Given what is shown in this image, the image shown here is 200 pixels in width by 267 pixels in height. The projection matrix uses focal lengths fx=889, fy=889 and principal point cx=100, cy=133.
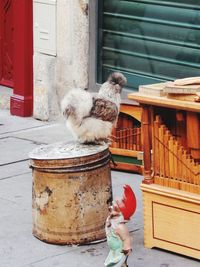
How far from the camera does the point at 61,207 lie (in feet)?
21.3

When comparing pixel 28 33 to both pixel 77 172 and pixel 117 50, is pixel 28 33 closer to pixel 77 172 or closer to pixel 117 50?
pixel 117 50

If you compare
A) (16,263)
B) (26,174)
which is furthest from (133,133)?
(16,263)

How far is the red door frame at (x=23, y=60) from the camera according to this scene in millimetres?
11156

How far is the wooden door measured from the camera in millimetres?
12164

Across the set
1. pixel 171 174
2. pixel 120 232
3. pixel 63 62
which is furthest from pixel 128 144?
pixel 120 232

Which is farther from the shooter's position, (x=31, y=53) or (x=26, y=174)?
(x=31, y=53)

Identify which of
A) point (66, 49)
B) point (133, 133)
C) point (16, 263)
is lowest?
point (16, 263)

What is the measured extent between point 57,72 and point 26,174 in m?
2.41

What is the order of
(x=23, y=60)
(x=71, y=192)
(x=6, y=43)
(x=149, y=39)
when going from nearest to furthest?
(x=71, y=192) → (x=149, y=39) → (x=23, y=60) → (x=6, y=43)

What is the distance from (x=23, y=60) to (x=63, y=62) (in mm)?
818

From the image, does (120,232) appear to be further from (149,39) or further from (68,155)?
(149,39)

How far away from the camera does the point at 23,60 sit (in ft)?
37.0

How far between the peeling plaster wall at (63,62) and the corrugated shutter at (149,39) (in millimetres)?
221

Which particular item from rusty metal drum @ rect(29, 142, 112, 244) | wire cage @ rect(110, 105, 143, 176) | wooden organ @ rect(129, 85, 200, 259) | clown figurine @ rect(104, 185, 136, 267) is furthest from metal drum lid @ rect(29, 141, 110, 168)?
wire cage @ rect(110, 105, 143, 176)
